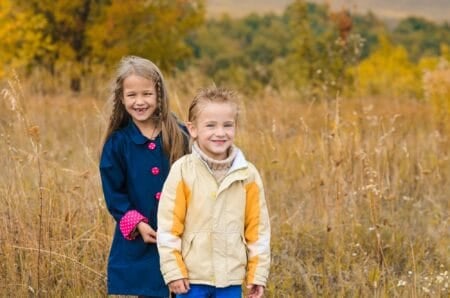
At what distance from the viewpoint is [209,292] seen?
2.93 metres

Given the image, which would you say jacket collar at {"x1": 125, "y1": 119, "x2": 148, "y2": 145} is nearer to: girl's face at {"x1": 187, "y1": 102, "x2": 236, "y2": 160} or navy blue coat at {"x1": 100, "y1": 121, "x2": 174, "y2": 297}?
navy blue coat at {"x1": 100, "y1": 121, "x2": 174, "y2": 297}

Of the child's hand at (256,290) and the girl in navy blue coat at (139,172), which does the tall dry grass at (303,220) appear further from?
the child's hand at (256,290)

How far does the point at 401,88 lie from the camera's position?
13.9 metres

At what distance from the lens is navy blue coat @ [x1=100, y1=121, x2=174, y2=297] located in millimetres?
3262

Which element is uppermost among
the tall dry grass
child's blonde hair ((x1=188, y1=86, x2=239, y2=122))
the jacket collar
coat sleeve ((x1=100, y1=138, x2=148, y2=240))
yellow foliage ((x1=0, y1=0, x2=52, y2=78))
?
yellow foliage ((x1=0, y1=0, x2=52, y2=78))

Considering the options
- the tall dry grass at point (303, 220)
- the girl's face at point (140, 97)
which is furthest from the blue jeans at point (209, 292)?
the tall dry grass at point (303, 220)

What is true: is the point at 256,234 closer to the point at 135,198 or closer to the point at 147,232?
the point at 147,232

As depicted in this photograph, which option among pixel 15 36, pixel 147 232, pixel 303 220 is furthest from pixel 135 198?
pixel 15 36

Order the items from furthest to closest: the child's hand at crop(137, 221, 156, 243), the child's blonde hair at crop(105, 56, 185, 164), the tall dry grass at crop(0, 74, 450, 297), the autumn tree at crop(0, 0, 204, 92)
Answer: the autumn tree at crop(0, 0, 204, 92)
the tall dry grass at crop(0, 74, 450, 297)
the child's blonde hair at crop(105, 56, 185, 164)
the child's hand at crop(137, 221, 156, 243)

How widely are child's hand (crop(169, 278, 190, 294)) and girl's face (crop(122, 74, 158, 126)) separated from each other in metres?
0.71

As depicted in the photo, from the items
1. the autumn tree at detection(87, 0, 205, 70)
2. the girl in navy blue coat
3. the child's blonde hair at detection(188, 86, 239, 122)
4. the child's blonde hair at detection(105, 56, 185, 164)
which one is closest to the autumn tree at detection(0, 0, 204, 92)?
the autumn tree at detection(87, 0, 205, 70)

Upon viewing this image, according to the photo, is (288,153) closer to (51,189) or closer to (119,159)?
(51,189)

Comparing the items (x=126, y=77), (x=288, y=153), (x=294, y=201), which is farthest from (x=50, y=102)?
(x=126, y=77)

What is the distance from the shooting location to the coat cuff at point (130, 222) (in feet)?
10.5
